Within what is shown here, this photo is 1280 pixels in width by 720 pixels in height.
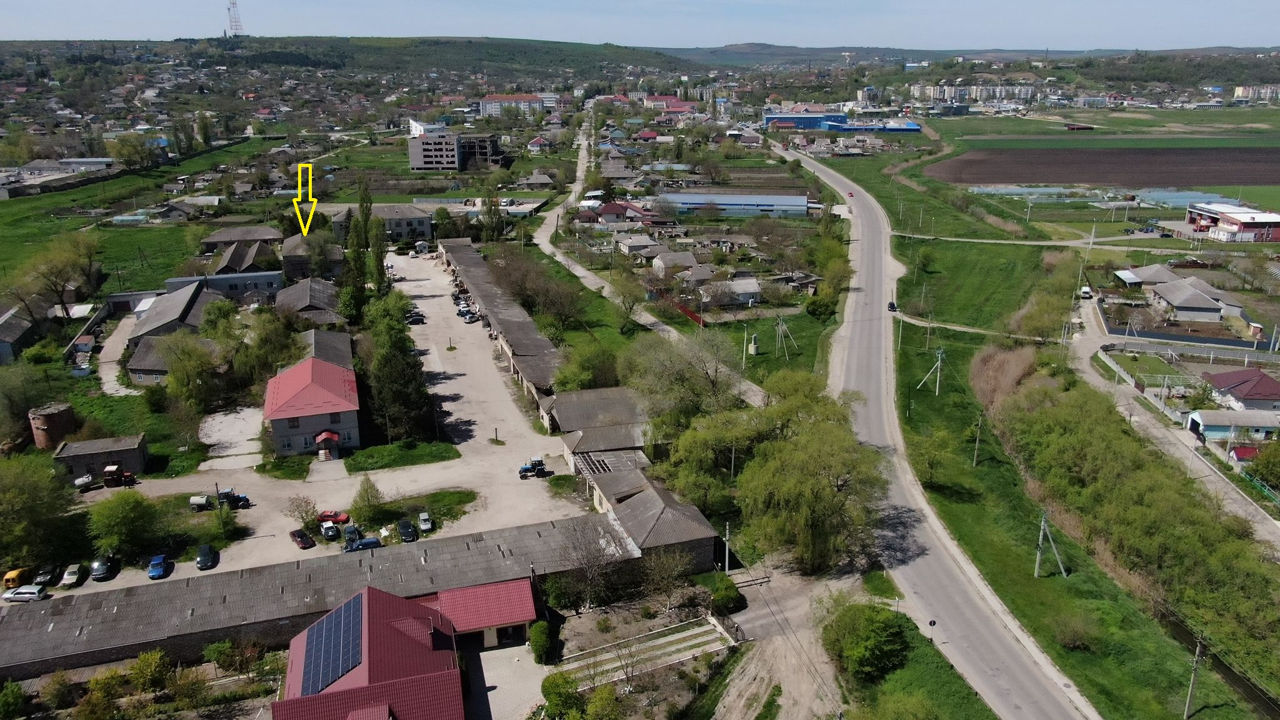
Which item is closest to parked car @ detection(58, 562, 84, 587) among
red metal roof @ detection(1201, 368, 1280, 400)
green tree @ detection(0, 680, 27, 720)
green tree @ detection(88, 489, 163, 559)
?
green tree @ detection(88, 489, 163, 559)

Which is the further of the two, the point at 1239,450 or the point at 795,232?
the point at 795,232

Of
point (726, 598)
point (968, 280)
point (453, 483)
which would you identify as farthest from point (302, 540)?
point (968, 280)

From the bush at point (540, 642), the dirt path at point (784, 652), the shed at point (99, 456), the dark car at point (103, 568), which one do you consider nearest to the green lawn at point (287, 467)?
the shed at point (99, 456)

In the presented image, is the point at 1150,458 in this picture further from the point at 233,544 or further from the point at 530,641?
the point at 233,544

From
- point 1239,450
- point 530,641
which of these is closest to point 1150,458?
point 1239,450

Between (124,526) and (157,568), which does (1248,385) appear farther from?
(124,526)

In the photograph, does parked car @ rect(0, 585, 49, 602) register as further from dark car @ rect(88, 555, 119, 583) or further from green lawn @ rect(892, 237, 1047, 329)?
green lawn @ rect(892, 237, 1047, 329)
